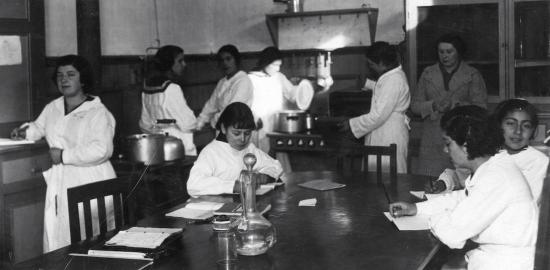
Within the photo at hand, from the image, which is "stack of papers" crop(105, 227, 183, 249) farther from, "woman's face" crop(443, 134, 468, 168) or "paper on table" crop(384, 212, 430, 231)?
"woman's face" crop(443, 134, 468, 168)

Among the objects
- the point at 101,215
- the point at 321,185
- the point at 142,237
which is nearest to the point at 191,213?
the point at 101,215

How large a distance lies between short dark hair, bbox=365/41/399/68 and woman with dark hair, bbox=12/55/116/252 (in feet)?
6.34

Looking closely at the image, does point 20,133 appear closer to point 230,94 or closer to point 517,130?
point 230,94

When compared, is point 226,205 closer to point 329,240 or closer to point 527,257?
point 329,240

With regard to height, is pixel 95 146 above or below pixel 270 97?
below

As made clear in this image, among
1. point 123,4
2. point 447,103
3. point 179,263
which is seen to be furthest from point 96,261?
point 123,4

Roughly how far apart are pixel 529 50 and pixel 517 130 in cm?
199

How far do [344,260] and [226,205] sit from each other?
2.71 ft

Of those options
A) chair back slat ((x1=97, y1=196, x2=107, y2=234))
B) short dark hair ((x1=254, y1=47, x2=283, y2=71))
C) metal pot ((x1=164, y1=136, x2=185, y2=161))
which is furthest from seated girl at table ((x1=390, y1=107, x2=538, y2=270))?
short dark hair ((x1=254, y1=47, x2=283, y2=71))

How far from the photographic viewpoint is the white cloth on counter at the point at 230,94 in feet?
18.0

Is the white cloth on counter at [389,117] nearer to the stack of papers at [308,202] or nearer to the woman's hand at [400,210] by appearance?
the stack of papers at [308,202]

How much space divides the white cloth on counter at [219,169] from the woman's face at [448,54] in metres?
1.72

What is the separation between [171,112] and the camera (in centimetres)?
500

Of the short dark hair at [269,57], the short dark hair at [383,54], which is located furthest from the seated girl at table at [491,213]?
the short dark hair at [269,57]
